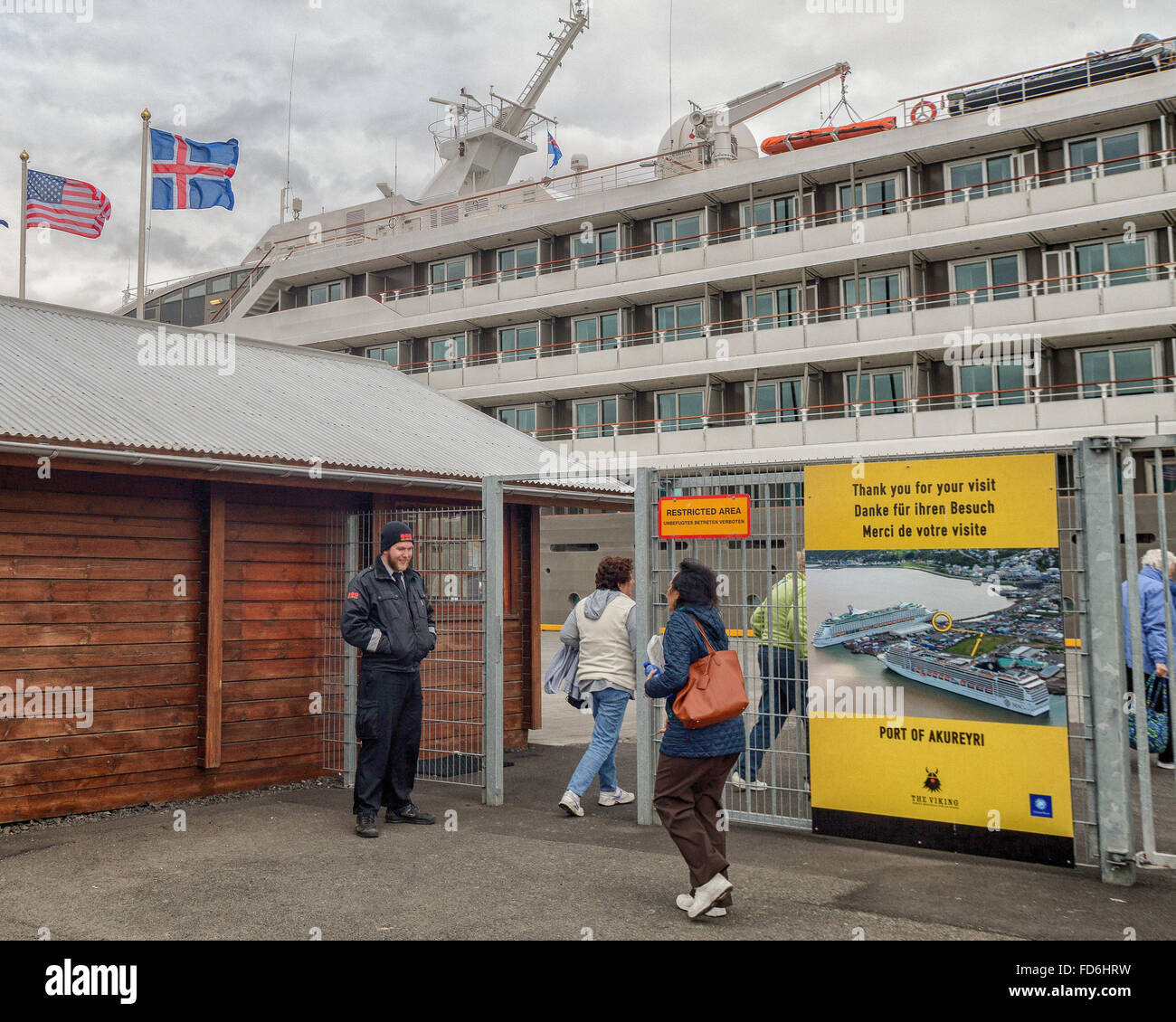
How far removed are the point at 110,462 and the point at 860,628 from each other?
18.3 ft

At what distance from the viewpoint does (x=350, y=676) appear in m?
9.42

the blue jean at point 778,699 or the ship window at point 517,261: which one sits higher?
the ship window at point 517,261

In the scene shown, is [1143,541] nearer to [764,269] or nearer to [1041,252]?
[1041,252]

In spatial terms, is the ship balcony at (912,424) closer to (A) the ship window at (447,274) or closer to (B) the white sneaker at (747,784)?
(A) the ship window at (447,274)

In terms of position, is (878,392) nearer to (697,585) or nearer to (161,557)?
(161,557)

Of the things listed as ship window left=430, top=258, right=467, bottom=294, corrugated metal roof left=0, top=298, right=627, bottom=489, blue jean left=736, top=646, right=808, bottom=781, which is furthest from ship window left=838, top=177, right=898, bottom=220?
blue jean left=736, top=646, right=808, bottom=781

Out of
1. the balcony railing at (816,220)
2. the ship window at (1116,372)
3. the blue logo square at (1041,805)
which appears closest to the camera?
the blue logo square at (1041,805)

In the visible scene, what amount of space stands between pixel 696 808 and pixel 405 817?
309 cm

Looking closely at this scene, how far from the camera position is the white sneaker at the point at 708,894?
5.37 meters

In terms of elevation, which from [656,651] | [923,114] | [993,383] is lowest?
[656,651]

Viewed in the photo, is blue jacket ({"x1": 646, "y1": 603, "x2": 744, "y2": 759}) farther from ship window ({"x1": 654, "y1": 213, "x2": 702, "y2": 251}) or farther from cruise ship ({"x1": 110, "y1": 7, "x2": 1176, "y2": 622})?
ship window ({"x1": 654, "y1": 213, "x2": 702, "y2": 251})

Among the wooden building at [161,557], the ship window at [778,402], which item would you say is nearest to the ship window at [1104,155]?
the ship window at [778,402]

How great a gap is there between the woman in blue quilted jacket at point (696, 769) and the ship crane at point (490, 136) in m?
44.8

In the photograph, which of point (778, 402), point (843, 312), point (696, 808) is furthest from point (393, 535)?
point (778, 402)
